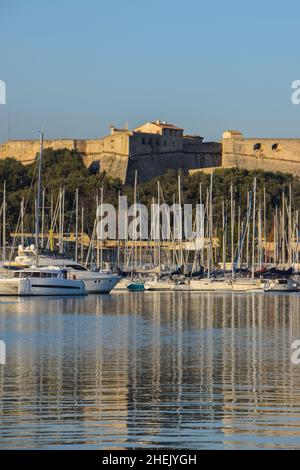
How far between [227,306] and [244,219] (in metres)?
17.4

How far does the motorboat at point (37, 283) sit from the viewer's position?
38.3 m

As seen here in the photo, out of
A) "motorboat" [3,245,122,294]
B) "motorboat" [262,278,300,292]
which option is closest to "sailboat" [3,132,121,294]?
"motorboat" [3,245,122,294]

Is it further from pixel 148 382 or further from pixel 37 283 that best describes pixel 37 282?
pixel 148 382

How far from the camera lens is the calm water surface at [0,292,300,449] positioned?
490 inches

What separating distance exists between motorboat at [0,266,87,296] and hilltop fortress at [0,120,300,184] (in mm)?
40184

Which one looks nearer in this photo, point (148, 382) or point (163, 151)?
point (148, 382)

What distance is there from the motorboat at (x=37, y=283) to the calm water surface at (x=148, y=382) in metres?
8.11

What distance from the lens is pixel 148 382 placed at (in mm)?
16266

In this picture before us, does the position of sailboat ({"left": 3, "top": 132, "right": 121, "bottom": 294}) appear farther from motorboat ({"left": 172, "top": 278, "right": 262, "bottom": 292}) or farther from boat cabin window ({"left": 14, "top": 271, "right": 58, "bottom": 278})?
motorboat ({"left": 172, "top": 278, "right": 262, "bottom": 292})

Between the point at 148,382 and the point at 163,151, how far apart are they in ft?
218

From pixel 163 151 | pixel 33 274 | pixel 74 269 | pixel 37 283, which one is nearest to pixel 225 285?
pixel 74 269

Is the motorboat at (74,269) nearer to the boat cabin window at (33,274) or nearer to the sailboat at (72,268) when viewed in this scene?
the sailboat at (72,268)
